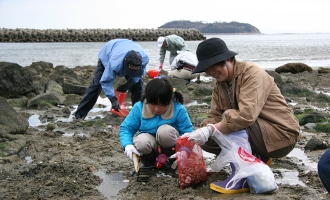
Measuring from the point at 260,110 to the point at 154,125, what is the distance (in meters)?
0.99

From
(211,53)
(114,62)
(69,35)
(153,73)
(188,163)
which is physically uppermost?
(211,53)

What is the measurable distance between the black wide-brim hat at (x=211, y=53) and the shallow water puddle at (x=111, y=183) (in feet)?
3.82

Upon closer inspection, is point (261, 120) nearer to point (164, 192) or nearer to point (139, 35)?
point (164, 192)

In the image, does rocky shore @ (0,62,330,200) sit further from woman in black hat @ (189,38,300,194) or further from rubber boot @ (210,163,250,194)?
woman in black hat @ (189,38,300,194)

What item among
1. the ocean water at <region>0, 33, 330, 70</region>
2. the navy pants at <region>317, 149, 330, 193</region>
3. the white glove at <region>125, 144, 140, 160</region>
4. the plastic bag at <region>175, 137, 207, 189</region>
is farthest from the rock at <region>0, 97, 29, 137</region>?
the ocean water at <region>0, 33, 330, 70</region>

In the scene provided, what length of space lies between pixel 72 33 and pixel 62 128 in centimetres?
5484

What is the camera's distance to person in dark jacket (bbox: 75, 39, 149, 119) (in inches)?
238

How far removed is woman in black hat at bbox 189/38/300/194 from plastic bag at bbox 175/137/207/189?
15 cm

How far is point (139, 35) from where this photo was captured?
201ft

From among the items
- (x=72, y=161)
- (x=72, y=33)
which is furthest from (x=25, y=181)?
(x=72, y=33)

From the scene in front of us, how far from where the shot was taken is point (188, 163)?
3506 millimetres

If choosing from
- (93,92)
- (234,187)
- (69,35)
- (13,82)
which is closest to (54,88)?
(13,82)

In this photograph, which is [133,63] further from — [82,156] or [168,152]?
[168,152]

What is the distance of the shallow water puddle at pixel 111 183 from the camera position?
3512 mm
